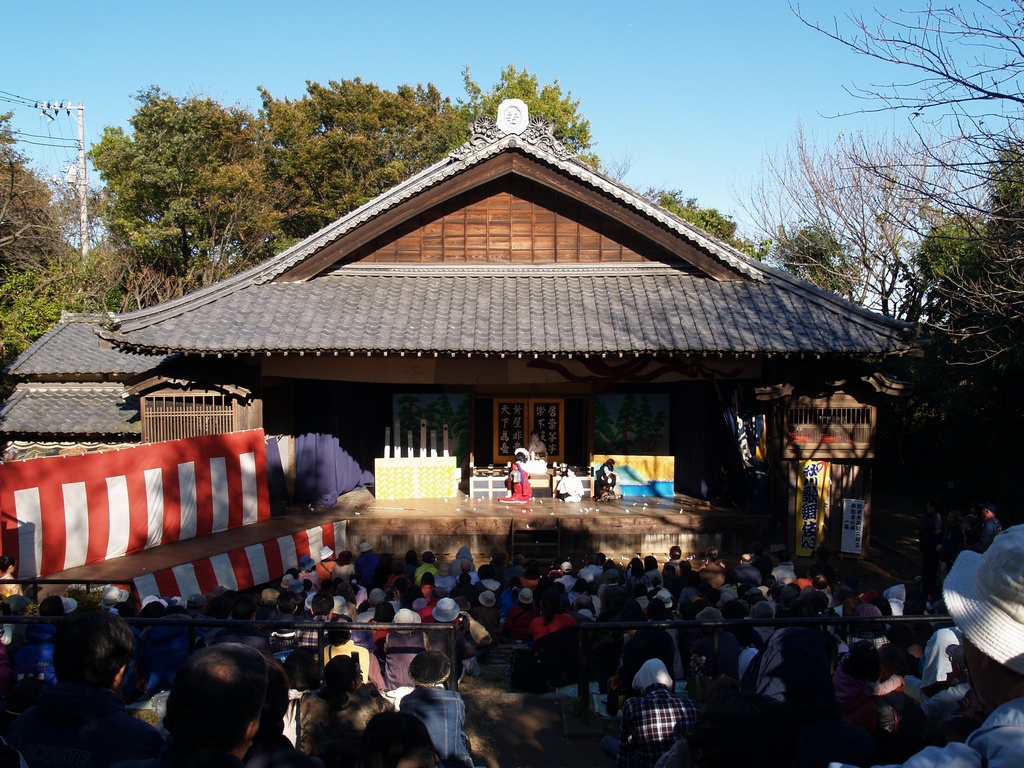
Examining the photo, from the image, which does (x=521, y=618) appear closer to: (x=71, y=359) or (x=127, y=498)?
(x=127, y=498)

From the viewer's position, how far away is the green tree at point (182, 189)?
2677cm

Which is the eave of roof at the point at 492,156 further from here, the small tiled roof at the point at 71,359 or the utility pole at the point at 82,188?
the utility pole at the point at 82,188

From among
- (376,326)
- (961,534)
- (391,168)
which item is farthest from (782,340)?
(391,168)

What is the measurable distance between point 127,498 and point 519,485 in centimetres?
699

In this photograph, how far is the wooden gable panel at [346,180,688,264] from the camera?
48.6ft

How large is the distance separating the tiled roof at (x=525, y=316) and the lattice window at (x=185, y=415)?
1.28 meters

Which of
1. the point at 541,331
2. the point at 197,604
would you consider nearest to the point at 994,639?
the point at 197,604

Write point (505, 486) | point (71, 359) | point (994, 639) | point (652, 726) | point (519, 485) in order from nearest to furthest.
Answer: point (994, 639), point (652, 726), point (519, 485), point (505, 486), point (71, 359)

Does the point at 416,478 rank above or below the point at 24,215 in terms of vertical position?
below

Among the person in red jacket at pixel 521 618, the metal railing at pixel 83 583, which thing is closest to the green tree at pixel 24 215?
the metal railing at pixel 83 583

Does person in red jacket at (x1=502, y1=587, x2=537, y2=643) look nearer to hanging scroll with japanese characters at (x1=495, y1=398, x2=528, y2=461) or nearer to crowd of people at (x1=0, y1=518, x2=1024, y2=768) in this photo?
crowd of people at (x1=0, y1=518, x2=1024, y2=768)

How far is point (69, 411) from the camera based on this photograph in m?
16.8

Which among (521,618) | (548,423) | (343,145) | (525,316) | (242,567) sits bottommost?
(242,567)

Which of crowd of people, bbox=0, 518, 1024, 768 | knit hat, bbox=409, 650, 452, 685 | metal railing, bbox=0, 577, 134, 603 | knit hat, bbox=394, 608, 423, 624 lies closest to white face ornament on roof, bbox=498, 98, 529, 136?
crowd of people, bbox=0, 518, 1024, 768
